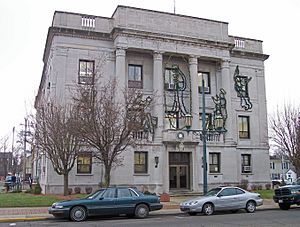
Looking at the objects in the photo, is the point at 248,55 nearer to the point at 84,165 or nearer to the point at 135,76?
the point at 135,76

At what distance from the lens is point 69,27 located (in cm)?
3262

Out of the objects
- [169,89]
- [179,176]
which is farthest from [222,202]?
[169,89]

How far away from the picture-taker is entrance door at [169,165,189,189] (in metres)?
33.7

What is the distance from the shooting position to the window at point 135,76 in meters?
33.9

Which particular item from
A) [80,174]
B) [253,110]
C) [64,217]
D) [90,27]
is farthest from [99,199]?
[253,110]

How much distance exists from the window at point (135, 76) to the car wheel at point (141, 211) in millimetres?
17178

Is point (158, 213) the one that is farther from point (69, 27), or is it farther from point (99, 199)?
point (69, 27)

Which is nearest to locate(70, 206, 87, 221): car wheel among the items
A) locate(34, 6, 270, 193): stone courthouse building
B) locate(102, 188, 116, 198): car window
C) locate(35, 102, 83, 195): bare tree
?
locate(102, 188, 116, 198): car window

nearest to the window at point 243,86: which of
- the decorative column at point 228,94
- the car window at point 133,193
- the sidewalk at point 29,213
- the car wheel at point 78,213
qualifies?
the decorative column at point 228,94

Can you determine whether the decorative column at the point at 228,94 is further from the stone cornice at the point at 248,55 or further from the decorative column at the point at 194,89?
the decorative column at the point at 194,89

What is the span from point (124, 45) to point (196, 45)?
Answer: 265 inches

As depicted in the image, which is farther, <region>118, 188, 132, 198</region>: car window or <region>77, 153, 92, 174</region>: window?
<region>77, 153, 92, 174</region>: window

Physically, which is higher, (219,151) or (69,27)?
(69,27)

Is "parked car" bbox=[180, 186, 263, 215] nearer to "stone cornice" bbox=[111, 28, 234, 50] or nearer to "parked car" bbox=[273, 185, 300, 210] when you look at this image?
"parked car" bbox=[273, 185, 300, 210]
